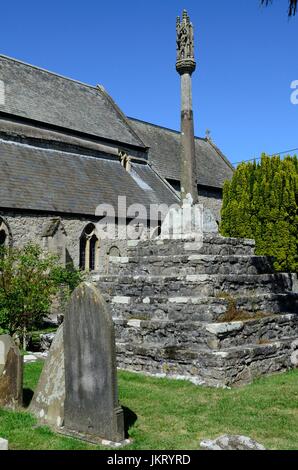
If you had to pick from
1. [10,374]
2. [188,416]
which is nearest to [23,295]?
[10,374]

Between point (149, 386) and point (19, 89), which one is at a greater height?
point (19, 89)

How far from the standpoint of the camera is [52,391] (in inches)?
235

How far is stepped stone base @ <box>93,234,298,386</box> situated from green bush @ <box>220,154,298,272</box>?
910 cm

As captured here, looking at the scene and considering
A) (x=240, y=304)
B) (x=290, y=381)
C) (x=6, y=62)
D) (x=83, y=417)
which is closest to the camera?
(x=83, y=417)

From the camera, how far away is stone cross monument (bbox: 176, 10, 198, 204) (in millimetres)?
10438

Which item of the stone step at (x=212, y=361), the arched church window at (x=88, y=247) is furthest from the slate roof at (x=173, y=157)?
the stone step at (x=212, y=361)

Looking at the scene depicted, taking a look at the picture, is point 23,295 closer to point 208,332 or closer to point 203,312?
point 203,312

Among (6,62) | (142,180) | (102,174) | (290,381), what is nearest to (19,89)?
(6,62)

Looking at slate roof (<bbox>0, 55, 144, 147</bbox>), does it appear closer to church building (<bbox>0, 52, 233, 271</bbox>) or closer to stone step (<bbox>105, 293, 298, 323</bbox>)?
church building (<bbox>0, 52, 233, 271</bbox>)

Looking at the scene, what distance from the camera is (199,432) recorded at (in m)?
5.46

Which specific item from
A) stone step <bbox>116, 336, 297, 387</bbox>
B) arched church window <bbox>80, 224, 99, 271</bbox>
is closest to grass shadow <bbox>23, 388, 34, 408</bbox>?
stone step <bbox>116, 336, 297, 387</bbox>

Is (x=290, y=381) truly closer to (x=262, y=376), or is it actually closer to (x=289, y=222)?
(x=262, y=376)

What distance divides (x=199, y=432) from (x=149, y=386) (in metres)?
2.37

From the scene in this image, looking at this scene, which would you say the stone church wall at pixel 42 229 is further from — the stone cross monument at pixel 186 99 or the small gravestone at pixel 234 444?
the small gravestone at pixel 234 444
